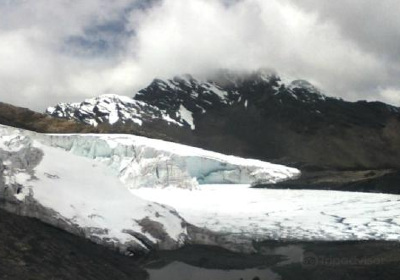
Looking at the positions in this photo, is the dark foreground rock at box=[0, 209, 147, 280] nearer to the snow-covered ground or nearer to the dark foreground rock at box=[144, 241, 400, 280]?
the dark foreground rock at box=[144, 241, 400, 280]

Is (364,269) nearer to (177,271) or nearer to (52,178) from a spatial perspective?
(177,271)

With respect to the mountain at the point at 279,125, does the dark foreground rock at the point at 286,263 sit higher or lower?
lower

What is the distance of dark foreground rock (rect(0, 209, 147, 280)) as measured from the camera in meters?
10.7

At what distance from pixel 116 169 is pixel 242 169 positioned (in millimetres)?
17764

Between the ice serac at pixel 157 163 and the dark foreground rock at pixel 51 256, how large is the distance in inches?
1150

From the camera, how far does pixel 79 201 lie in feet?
52.5

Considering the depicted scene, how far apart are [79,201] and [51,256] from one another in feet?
13.4

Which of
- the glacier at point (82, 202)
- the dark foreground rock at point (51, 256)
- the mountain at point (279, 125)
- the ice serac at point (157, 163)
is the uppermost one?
the mountain at point (279, 125)

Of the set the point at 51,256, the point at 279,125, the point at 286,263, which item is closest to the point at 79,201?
the point at 51,256

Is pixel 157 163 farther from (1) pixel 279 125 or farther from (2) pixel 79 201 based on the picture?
→ (1) pixel 279 125

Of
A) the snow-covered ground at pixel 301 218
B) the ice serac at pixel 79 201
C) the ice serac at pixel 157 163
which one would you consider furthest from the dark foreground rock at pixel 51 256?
the ice serac at pixel 157 163

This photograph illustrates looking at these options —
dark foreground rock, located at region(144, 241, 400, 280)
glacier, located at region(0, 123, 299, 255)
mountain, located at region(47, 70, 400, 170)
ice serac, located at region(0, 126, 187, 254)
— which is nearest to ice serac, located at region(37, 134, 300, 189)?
glacier, located at region(0, 123, 299, 255)

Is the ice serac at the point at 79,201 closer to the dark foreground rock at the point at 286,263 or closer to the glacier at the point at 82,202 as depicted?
the glacier at the point at 82,202

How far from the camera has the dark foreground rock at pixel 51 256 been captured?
422 inches
